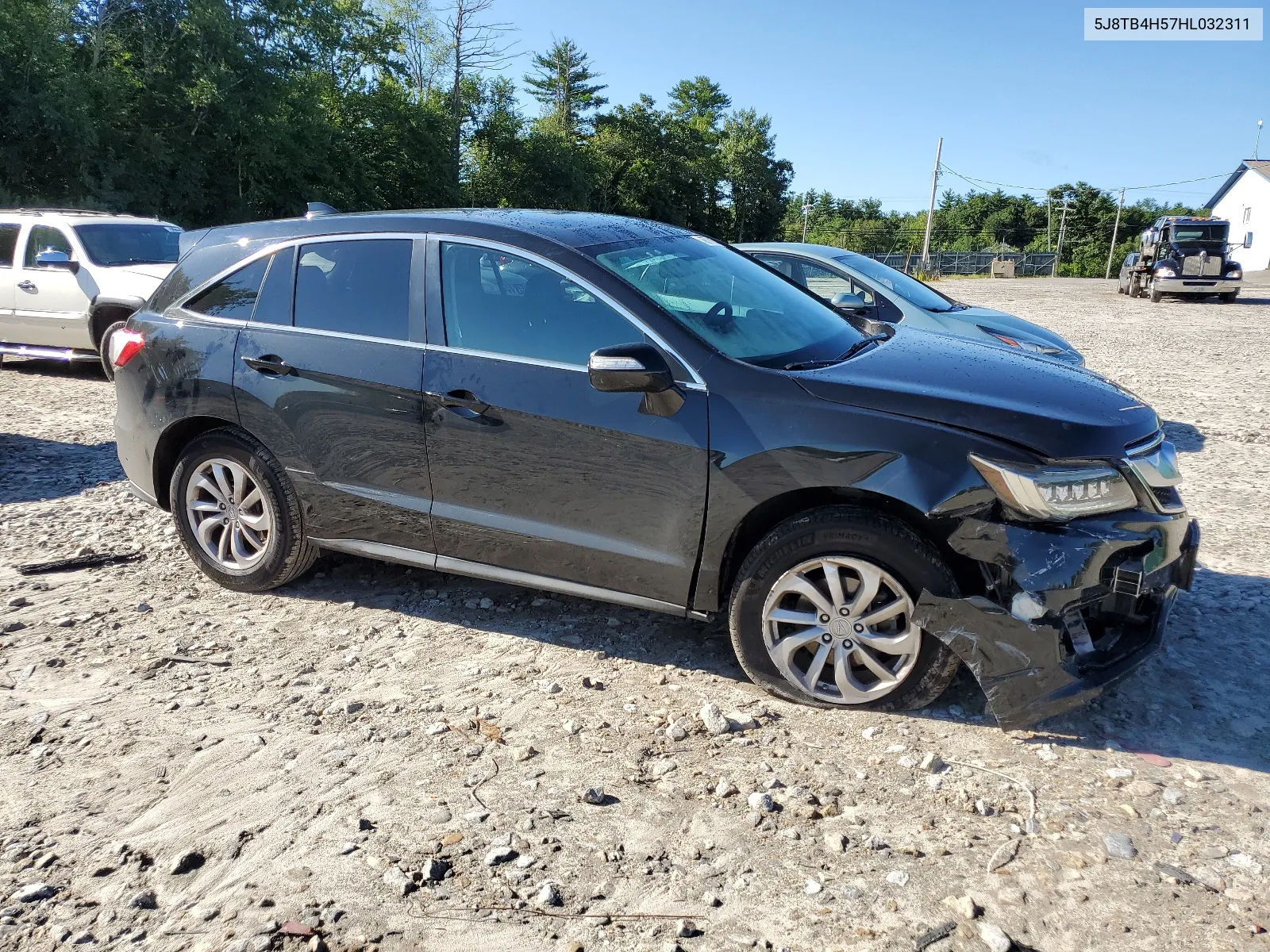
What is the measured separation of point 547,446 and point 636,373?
58 cm

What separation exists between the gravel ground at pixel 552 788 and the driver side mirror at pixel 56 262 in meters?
6.84

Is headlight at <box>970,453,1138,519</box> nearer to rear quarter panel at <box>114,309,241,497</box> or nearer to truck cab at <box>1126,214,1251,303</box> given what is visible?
rear quarter panel at <box>114,309,241,497</box>

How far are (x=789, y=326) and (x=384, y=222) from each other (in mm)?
1906

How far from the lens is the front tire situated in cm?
468

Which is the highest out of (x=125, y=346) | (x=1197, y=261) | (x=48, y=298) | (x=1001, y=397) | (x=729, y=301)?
(x=1197, y=261)

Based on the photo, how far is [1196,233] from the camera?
28219 millimetres

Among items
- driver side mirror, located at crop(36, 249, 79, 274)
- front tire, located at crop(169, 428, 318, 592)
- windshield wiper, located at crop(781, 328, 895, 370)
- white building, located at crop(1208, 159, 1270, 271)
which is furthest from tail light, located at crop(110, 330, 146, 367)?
white building, located at crop(1208, 159, 1270, 271)

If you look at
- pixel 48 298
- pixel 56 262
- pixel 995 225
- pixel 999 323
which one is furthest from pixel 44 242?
pixel 995 225

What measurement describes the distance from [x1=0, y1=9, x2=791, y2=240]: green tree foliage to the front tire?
70.1 ft

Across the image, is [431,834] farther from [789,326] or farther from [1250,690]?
[1250,690]

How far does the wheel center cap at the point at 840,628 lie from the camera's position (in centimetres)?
360

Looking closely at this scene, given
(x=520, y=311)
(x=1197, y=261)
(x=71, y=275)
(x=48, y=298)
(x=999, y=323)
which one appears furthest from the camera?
(x=1197, y=261)

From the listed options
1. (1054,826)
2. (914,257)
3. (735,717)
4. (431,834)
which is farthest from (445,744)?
(914,257)

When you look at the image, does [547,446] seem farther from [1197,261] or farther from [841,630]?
[1197,261]
